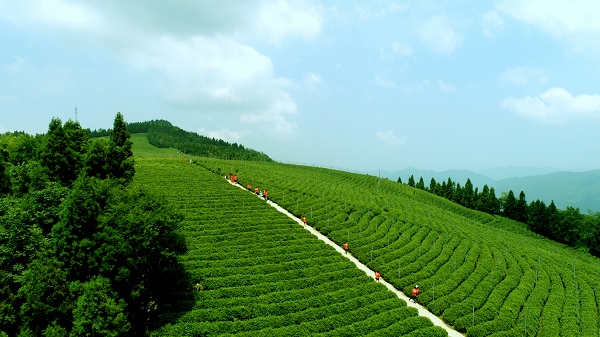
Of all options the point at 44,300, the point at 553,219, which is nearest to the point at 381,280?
the point at 44,300

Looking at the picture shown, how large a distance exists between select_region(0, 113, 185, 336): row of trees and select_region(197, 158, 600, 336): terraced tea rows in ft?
55.5

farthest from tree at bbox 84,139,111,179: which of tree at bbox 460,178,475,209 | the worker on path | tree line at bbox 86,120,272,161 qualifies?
tree line at bbox 86,120,272,161

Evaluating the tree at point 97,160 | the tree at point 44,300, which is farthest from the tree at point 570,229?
the tree at point 44,300

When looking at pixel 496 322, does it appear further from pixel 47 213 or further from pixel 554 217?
pixel 554 217

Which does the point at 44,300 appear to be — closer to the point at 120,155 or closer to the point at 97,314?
the point at 97,314

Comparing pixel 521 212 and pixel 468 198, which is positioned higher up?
pixel 468 198

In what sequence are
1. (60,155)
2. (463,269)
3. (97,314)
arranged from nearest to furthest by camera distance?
1. (97,314)
2. (463,269)
3. (60,155)

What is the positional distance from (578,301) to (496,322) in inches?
414

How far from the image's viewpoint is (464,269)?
3039 centimetres

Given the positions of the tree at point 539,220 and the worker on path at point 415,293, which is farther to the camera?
the tree at point 539,220

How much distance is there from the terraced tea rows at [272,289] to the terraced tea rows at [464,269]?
116 inches

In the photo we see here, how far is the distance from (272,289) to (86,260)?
11.4 metres

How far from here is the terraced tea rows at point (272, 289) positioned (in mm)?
21359

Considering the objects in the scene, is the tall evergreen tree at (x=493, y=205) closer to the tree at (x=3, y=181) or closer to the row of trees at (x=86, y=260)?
the row of trees at (x=86, y=260)
